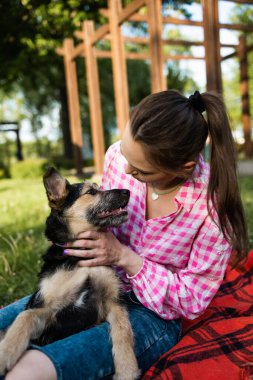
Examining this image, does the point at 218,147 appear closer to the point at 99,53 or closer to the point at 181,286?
the point at 181,286

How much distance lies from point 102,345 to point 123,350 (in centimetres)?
13

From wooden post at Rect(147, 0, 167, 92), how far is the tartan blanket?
7.48 meters

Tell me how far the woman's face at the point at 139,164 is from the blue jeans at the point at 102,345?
846 millimetres

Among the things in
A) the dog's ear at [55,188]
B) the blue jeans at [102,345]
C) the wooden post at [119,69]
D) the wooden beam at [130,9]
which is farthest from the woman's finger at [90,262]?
the wooden post at [119,69]

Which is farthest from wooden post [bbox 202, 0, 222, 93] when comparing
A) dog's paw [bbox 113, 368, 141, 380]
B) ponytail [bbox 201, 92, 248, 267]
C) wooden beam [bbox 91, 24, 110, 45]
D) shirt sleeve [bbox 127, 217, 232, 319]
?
dog's paw [bbox 113, 368, 141, 380]

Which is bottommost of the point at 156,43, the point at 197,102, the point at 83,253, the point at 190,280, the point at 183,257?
the point at 190,280

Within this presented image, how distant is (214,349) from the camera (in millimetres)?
2607

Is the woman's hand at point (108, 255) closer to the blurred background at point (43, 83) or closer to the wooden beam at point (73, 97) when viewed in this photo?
the blurred background at point (43, 83)

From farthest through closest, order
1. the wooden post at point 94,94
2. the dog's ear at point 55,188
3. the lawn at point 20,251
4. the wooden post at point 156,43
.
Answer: the wooden post at point 94,94, the wooden post at point 156,43, the lawn at point 20,251, the dog's ear at point 55,188

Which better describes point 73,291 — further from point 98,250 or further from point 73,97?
point 73,97

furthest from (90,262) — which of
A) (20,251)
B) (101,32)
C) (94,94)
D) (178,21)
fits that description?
(94,94)

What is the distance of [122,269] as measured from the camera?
2.94 metres

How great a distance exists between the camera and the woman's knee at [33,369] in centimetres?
200

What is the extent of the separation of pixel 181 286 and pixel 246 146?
12.2m
